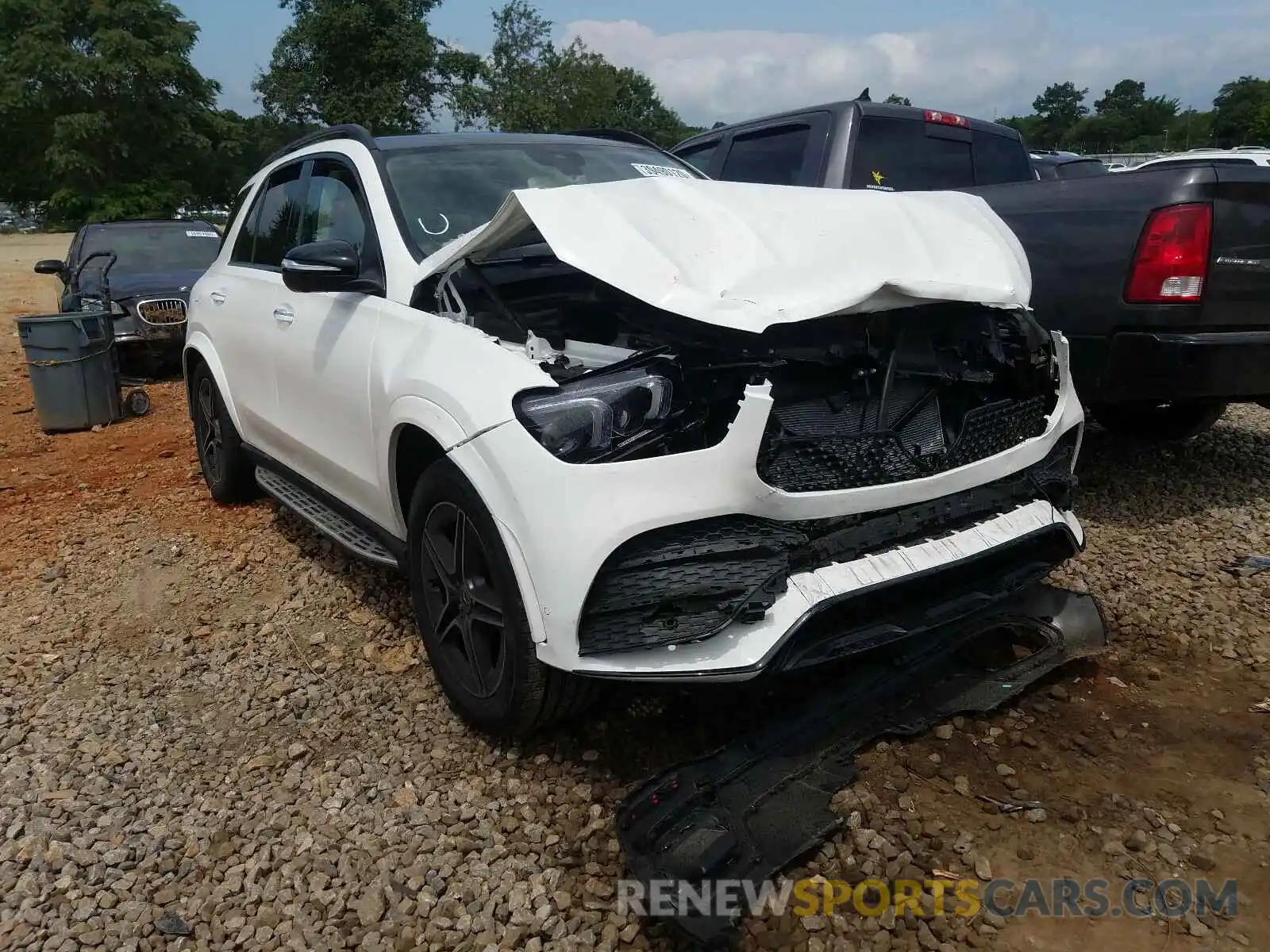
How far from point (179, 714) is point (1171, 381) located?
4087mm

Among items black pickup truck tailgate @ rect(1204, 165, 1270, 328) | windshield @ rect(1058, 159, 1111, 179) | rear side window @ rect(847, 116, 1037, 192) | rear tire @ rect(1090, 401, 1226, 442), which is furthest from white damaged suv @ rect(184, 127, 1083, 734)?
windshield @ rect(1058, 159, 1111, 179)

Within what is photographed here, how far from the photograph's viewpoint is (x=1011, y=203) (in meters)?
4.71

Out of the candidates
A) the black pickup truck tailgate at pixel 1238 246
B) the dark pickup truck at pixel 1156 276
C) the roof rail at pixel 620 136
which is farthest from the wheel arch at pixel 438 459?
the black pickup truck tailgate at pixel 1238 246

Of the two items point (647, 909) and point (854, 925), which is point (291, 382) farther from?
point (854, 925)

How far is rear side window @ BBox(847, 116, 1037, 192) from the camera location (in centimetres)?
559

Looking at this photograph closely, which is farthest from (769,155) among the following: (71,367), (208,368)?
(71,367)

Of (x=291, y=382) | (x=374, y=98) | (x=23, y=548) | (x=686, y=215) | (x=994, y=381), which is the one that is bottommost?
(x=23, y=548)

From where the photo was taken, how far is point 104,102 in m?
35.7

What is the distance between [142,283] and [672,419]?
29.6 feet

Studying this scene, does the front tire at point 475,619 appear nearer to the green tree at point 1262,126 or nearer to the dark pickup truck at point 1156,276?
the dark pickup truck at point 1156,276

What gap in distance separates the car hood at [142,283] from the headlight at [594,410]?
8.10 metres

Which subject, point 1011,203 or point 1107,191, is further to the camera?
point 1011,203

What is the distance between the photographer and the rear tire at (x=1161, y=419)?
5.30 meters

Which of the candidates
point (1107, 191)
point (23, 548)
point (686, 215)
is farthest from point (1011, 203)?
point (23, 548)
